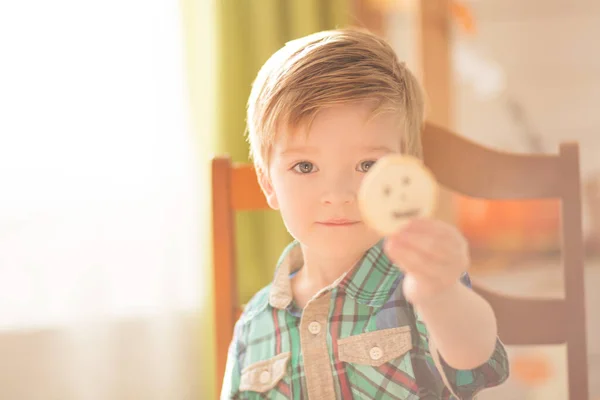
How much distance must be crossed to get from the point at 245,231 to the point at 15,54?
605 millimetres

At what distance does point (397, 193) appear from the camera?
51 centimetres

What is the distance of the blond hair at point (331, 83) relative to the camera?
646 mm

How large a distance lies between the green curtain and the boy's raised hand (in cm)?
97

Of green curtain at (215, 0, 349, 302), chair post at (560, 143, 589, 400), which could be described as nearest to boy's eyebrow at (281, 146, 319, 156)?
chair post at (560, 143, 589, 400)

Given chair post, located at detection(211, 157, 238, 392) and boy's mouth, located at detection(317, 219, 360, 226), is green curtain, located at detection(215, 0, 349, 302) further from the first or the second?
boy's mouth, located at detection(317, 219, 360, 226)

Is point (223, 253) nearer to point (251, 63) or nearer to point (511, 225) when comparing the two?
point (251, 63)

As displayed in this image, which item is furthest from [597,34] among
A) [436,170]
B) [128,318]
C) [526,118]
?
[128,318]

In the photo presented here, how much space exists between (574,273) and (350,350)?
0.33 metres

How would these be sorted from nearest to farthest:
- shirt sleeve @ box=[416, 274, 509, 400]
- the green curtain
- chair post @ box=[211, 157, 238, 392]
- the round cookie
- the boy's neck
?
the round cookie, shirt sleeve @ box=[416, 274, 509, 400], the boy's neck, chair post @ box=[211, 157, 238, 392], the green curtain

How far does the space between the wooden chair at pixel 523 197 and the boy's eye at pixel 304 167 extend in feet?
0.75

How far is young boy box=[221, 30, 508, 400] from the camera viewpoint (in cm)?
64

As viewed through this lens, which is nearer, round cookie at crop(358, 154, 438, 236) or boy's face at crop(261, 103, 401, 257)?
round cookie at crop(358, 154, 438, 236)

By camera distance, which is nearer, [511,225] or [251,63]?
[251,63]

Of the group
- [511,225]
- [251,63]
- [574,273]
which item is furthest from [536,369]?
[251,63]
